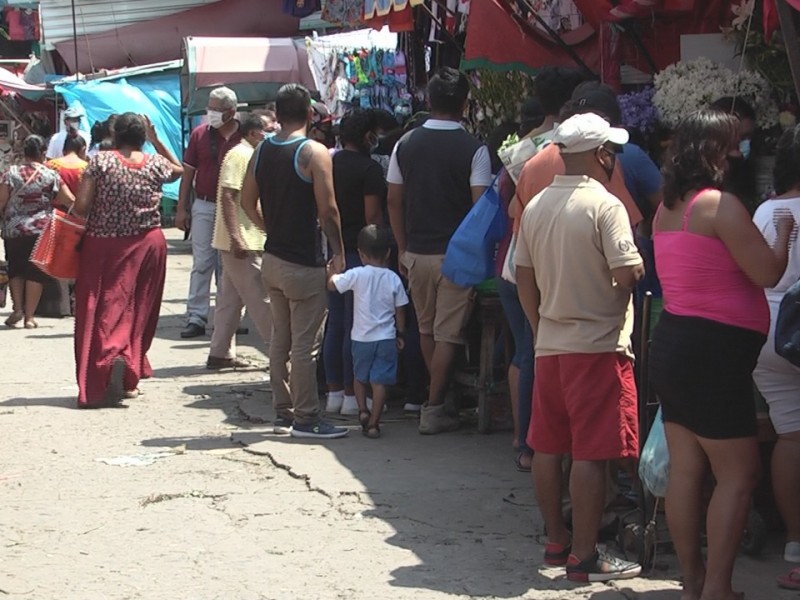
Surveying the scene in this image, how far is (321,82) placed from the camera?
50.3 feet

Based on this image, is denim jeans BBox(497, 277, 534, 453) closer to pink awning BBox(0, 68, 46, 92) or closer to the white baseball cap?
the white baseball cap

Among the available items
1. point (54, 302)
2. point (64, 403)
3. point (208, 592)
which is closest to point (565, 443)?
point (208, 592)

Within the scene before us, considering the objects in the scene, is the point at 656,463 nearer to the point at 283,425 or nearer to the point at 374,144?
the point at 283,425

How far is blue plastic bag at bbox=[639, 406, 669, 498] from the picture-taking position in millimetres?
5281

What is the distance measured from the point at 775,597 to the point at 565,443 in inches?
39.1

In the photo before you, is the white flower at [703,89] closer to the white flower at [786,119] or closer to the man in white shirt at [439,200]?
the white flower at [786,119]

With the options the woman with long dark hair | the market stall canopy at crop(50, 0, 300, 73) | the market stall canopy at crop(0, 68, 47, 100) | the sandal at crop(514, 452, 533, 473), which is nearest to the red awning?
the sandal at crop(514, 452, 533, 473)

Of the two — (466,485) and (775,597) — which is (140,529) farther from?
(775,597)

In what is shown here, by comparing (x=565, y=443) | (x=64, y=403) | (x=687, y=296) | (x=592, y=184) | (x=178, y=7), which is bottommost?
(x=64, y=403)

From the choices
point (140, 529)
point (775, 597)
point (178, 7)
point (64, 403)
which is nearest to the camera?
point (775, 597)

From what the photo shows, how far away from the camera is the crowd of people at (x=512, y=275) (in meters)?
4.86

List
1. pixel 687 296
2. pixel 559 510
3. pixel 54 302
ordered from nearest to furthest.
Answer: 1. pixel 687 296
2. pixel 559 510
3. pixel 54 302

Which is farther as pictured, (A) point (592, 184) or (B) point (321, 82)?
(B) point (321, 82)

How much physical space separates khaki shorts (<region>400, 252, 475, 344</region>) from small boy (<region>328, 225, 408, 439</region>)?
11 centimetres
